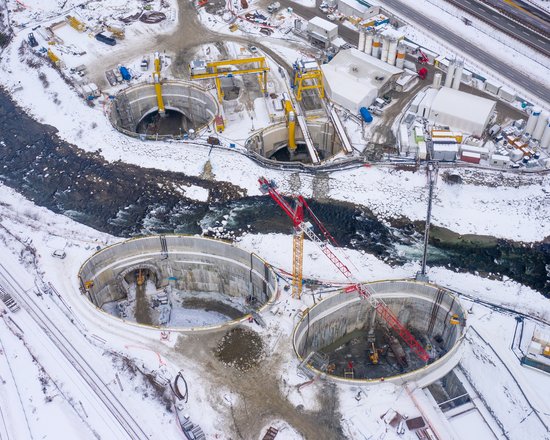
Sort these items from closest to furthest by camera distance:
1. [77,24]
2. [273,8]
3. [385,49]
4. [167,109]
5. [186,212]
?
[186,212], [385,49], [167,109], [77,24], [273,8]

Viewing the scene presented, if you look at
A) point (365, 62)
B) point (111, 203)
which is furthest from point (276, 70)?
point (111, 203)

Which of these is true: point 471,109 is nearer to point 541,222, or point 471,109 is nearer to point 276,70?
point 541,222

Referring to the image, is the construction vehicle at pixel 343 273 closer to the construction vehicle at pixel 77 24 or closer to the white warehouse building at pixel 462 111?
the white warehouse building at pixel 462 111

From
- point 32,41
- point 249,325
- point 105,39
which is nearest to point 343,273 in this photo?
point 249,325

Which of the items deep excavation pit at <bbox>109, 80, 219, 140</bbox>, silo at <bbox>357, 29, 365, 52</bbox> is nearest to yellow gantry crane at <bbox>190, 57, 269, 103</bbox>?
deep excavation pit at <bbox>109, 80, 219, 140</bbox>

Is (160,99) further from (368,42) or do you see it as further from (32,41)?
(368,42)

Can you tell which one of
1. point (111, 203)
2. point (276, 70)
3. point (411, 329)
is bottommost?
point (411, 329)

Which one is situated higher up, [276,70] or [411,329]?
[276,70]
